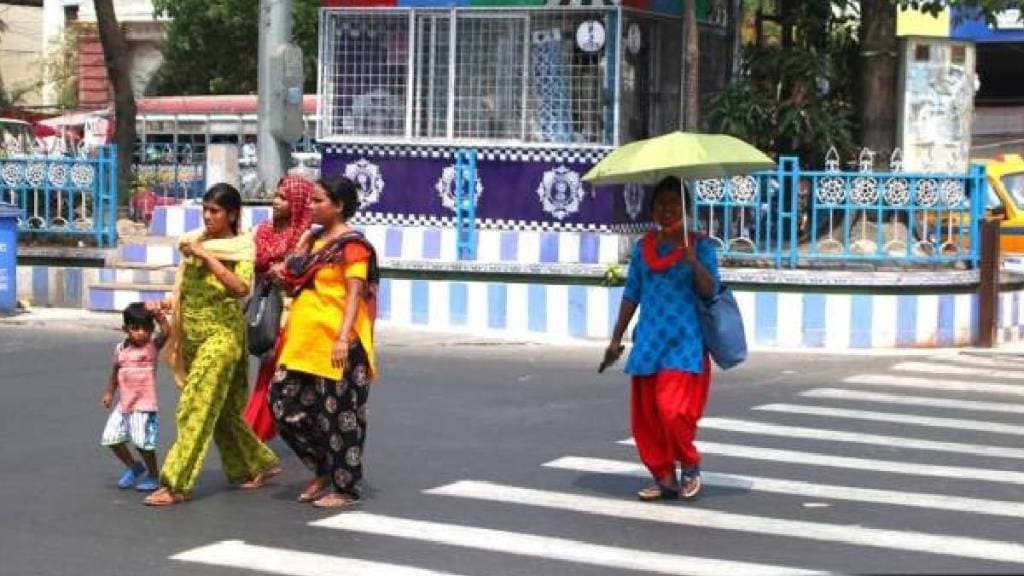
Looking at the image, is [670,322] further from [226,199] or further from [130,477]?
[130,477]

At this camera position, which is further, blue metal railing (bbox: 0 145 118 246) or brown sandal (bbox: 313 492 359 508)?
blue metal railing (bbox: 0 145 118 246)

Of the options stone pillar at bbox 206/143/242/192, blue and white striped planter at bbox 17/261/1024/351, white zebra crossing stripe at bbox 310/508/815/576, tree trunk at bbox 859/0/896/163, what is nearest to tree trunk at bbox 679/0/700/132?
tree trunk at bbox 859/0/896/163

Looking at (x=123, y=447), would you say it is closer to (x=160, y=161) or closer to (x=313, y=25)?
(x=160, y=161)

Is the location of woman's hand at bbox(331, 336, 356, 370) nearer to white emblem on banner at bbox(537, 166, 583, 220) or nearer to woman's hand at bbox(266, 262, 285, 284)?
woman's hand at bbox(266, 262, 285, 284)

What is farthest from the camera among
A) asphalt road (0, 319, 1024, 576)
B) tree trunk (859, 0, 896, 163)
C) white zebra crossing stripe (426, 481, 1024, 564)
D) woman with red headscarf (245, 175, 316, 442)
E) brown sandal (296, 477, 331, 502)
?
tree trunk (859, 0, 896, 163)

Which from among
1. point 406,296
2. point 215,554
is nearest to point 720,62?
point 406,296

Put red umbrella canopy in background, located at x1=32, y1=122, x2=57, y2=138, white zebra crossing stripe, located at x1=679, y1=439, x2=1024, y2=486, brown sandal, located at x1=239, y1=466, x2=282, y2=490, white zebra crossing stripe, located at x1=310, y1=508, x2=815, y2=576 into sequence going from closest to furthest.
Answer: white zebra crossing stripe, located at x1=310, y1=508, x2=815, y2=576
brown sandal, located at x1=239, y1=466, x2=282, y2=490
white zebra crossing stripe, located at x1=679, y1=439, x2=1024, y2=486
red umbrella canopy in background, located at x1=32, y1=122, x2=57, y2=138

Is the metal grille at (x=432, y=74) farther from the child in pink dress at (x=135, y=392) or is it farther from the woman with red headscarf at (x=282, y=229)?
the child in pink dress at (x=135, y=392)

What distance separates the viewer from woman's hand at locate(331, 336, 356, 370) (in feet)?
25.8

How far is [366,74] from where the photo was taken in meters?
18.0

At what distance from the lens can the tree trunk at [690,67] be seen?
55.0 ft

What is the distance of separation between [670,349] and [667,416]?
0.35m

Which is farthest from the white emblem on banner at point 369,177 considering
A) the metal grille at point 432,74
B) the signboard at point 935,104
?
the signboard at point 935,104

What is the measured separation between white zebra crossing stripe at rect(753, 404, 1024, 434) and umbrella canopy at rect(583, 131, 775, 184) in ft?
11.4
